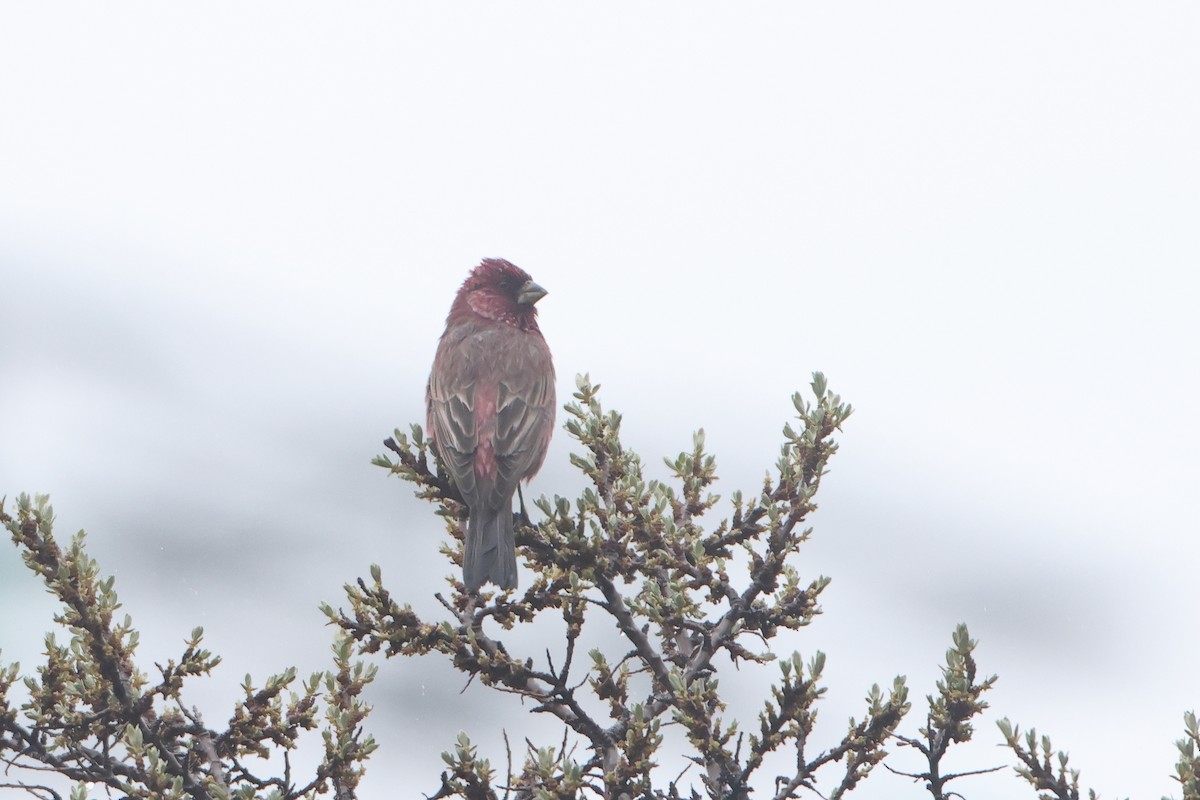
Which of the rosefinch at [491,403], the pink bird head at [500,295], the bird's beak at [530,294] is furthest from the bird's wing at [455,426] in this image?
the bird's beak at [530,294]

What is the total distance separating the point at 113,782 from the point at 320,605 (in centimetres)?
97

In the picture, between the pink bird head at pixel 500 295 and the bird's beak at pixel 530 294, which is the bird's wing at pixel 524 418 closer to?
the pink bird head at pixel 500 295

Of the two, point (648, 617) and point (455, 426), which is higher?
point (455, 426)

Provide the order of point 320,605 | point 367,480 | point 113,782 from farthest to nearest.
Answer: point 367,480 < point 320,605 < point 113,782

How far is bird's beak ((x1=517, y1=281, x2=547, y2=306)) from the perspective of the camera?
9227mm

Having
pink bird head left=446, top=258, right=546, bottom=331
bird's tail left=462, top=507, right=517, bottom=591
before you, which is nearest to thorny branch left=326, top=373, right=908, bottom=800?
bird's tail left=462, top=507, right=517, bottom=591

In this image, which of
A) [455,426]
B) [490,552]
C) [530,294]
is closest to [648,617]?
[490,552]

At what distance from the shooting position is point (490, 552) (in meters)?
6.09

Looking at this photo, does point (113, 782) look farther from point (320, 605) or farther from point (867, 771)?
point (867, 771)

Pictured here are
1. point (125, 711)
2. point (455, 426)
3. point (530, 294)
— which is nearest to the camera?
point (125, 711)

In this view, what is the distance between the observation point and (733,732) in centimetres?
506

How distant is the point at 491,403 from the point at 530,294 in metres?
1.74

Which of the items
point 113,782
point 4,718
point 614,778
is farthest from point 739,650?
point 4,718

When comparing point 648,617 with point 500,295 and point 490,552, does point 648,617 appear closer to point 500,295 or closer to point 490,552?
point 490,552
